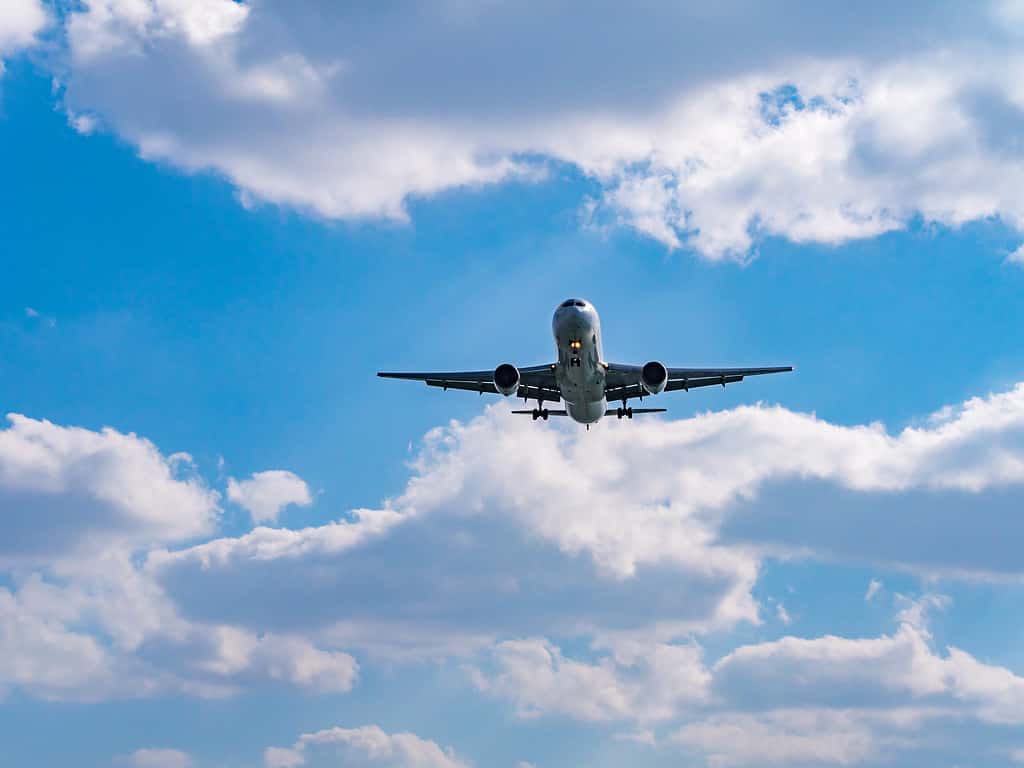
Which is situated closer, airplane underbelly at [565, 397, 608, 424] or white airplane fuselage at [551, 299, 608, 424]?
white airplane fuselage at [551, 299, 608, 424]

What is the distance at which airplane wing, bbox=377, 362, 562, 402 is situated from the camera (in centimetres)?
10219

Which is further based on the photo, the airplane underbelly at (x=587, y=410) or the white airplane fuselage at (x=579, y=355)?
the airplane underbelly at (x=587, y=410)

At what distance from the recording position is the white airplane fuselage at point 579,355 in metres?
92.8

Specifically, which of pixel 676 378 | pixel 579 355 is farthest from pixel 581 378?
pixel 676 378

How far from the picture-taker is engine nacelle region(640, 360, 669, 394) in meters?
101

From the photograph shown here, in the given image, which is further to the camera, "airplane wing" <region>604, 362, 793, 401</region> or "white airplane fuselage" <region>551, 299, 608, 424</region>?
"airplane wing" <region>604, 362, 793, 401</region>

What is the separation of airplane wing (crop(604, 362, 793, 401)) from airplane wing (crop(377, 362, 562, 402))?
397 cm

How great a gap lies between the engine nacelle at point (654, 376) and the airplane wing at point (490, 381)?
20.6 ft

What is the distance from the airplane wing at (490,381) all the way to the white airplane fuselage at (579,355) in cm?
301

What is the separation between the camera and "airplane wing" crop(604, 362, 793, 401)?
102 meters

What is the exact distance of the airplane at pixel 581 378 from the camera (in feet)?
307

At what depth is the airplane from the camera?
93.4 metres

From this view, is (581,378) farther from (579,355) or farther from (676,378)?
(676,378)

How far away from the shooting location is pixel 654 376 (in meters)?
101
